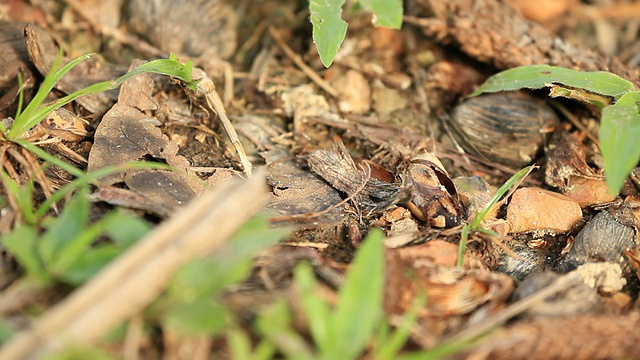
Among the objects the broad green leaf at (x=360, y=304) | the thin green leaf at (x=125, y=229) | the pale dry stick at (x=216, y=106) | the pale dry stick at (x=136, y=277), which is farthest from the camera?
the pale dry stick at (x=216, y=106)

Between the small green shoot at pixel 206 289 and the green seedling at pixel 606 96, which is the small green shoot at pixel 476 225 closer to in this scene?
the green seedling at pixel 606 96

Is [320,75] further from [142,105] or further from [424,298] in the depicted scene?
[424,298]

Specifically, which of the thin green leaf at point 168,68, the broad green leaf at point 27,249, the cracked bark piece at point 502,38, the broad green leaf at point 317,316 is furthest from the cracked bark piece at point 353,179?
the broad green leaf at point 27,249

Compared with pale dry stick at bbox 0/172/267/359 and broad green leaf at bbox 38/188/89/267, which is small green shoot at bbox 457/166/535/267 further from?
broad green leaf at bbox 38/188/89/267

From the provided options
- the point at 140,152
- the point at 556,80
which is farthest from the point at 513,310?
the point at 140,152

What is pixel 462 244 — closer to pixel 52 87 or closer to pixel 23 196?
pixel 23 196

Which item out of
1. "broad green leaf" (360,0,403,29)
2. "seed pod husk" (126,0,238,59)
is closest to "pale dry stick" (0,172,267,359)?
"broad green leaf" (360,0,403,29)
